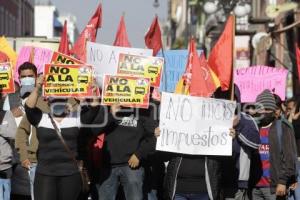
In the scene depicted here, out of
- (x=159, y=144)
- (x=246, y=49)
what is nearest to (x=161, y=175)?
(x=159, y=144)

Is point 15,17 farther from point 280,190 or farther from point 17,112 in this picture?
point 280,190

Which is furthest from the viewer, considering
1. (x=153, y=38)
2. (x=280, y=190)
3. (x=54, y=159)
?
(x=153, y=38)

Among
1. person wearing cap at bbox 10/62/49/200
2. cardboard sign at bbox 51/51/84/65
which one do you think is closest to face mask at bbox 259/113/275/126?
cardboard sign at bbox 51/51/84/65

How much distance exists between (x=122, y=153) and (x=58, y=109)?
1.01 metres

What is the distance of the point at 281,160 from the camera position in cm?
863

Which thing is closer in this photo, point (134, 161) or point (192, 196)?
point (192, 196)

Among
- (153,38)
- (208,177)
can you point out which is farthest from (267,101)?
(153,38)

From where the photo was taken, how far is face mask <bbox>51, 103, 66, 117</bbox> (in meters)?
7.94

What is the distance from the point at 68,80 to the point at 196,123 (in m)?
1.26

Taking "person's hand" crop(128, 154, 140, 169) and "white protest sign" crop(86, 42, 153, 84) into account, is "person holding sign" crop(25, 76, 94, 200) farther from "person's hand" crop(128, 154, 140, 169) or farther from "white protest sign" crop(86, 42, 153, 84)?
"white protest sign" crop(86, 42, 153, 84)

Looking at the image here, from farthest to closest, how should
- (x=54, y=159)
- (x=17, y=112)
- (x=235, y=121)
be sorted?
1. (x=17, y=112)
2. (x=235, y=121)
3. (x=54, y=159)

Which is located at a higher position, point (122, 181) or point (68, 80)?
point (68, 80)

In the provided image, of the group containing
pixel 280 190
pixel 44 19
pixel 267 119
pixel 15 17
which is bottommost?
pixel 280 190

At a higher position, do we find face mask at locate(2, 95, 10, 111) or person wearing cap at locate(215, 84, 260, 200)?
face mask at locate(2, 95, 10, 111)
